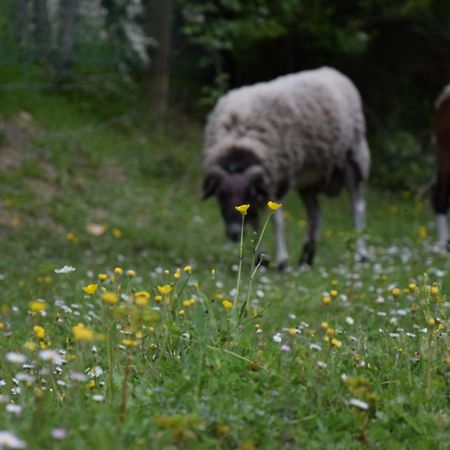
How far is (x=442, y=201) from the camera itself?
9.02m

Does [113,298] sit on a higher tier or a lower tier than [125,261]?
higher

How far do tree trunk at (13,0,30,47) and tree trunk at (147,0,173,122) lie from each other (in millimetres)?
2059

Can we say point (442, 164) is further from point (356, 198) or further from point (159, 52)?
point (159, 52)

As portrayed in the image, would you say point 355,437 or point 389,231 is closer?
point 355,437

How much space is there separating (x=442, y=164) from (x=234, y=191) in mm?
2449

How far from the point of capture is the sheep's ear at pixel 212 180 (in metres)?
8.02

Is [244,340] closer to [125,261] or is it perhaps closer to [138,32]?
[125,261]

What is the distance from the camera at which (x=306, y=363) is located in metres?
2.98

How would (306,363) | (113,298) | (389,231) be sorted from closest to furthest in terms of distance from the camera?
(113,298), (306,363), (389,231)

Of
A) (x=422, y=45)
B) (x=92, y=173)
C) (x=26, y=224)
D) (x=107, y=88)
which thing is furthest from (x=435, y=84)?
(x=26, y=224)

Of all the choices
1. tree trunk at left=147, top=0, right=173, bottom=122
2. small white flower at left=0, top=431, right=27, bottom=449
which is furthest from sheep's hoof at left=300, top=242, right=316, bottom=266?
small white flower at left=0, top=431, right=27, bottom=449

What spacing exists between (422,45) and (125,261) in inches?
403

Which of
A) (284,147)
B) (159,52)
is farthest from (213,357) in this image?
(159,52)

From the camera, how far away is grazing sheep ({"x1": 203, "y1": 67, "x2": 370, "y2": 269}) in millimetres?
8055
